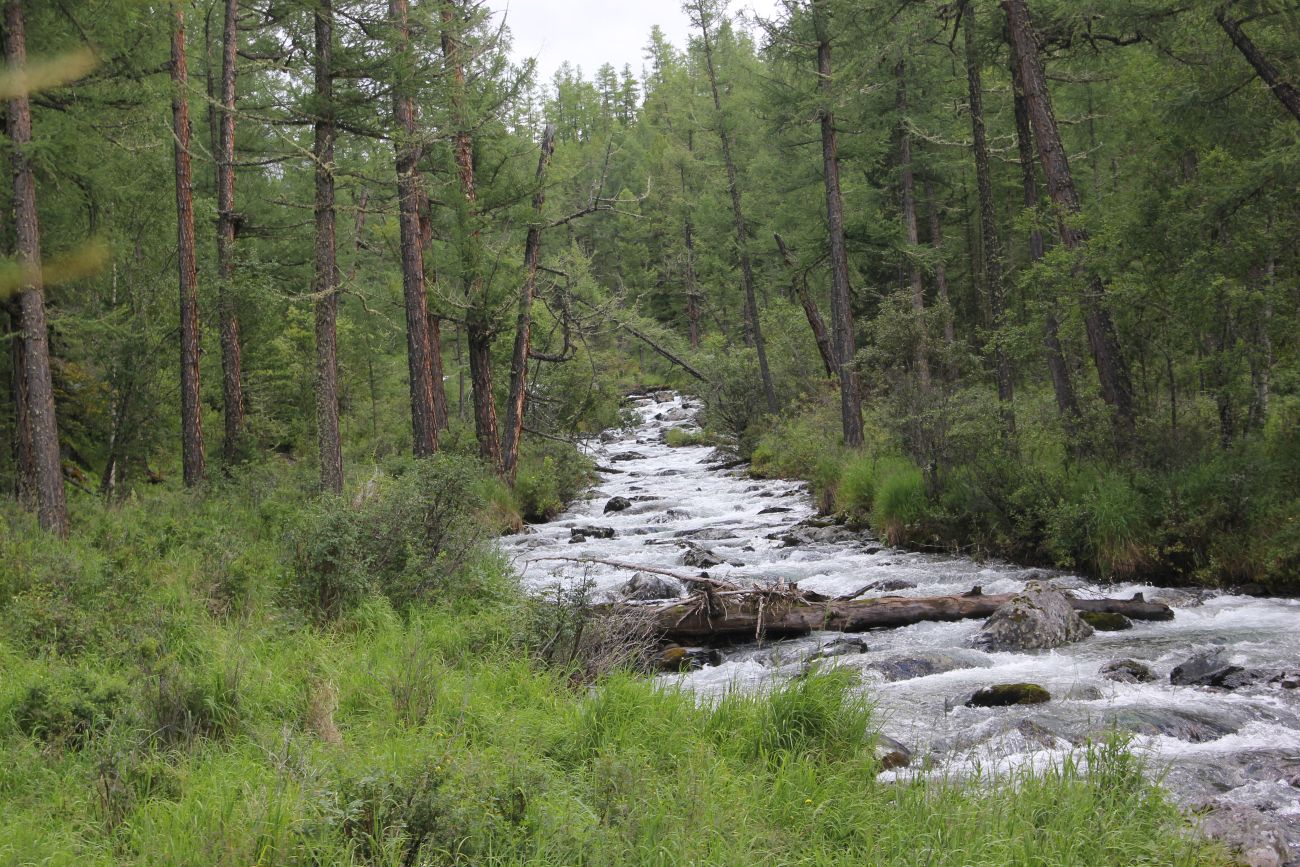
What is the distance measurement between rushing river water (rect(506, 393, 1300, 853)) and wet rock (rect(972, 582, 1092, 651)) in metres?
0.19

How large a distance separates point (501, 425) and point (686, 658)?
14235mm

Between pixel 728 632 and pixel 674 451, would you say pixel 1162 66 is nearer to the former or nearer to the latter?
pixel 728 632

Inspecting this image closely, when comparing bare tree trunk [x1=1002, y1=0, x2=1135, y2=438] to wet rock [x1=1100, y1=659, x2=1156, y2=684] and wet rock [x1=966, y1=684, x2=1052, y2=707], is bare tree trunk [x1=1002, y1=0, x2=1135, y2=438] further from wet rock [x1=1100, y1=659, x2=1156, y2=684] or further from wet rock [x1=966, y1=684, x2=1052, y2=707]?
wet rock [x1=966, y1=684, x2=1052, y2=707]

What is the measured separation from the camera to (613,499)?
20078 millimetres

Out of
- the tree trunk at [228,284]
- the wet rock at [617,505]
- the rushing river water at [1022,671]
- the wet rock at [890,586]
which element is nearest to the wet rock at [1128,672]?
the rushing river water at [1022,671]

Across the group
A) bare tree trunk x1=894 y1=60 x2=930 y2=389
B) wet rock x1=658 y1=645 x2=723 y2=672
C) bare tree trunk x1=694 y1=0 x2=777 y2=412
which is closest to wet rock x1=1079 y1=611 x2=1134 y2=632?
wet rock x1=658 y1=645 x2=723 y2=672

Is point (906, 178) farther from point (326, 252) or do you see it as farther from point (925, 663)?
point (925, 663)

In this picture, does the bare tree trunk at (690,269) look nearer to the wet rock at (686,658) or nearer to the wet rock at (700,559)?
the wet rock at (700,559)

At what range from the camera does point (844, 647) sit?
340 inches

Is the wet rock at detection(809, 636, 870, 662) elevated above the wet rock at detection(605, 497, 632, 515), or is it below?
below

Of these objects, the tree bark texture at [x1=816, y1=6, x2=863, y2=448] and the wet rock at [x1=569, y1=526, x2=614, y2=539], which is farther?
the tree bark texture at [x1=816, y1=6, x2=863, y2=448]

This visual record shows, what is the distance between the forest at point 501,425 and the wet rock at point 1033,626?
7.47ft

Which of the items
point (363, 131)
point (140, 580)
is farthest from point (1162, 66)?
point (140, 580)

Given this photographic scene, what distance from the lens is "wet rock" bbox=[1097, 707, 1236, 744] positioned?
6.18m
